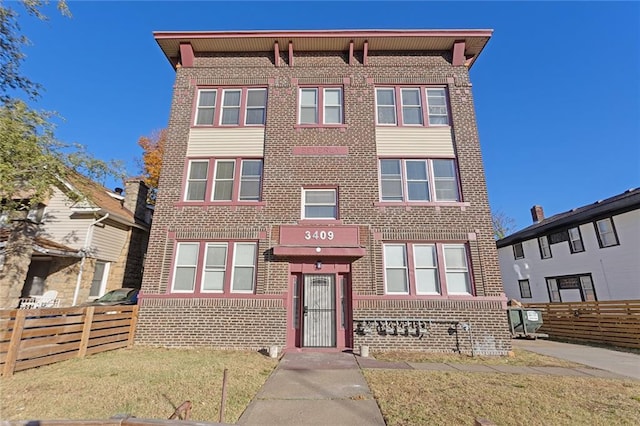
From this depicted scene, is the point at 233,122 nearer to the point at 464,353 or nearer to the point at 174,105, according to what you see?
the point at 174,105

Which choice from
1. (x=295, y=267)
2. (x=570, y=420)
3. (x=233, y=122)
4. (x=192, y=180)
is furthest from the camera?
(x=233, y=122)

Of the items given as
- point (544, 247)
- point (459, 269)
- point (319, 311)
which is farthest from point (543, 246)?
point (319, 311)

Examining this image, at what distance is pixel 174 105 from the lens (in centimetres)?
1231

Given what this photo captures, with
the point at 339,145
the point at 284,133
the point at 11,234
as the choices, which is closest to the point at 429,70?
the point at 339,145

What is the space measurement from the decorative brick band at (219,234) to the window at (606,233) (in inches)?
703

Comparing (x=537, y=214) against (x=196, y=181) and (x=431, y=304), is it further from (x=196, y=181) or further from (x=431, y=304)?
(x=196, y=181)

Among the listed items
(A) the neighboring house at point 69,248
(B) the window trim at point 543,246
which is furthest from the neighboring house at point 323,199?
(B) the window trim at point 543,246

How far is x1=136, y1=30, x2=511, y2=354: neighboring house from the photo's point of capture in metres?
9.89

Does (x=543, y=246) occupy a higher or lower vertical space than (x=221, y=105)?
lower

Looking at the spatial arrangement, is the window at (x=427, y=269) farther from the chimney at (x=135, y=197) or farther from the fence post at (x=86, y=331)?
the chimney at (x=135, y=197)

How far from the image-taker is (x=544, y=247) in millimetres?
19562

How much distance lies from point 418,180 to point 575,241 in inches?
512

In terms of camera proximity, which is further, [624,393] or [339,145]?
[339,145]

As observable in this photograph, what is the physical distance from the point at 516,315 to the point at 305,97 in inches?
511
